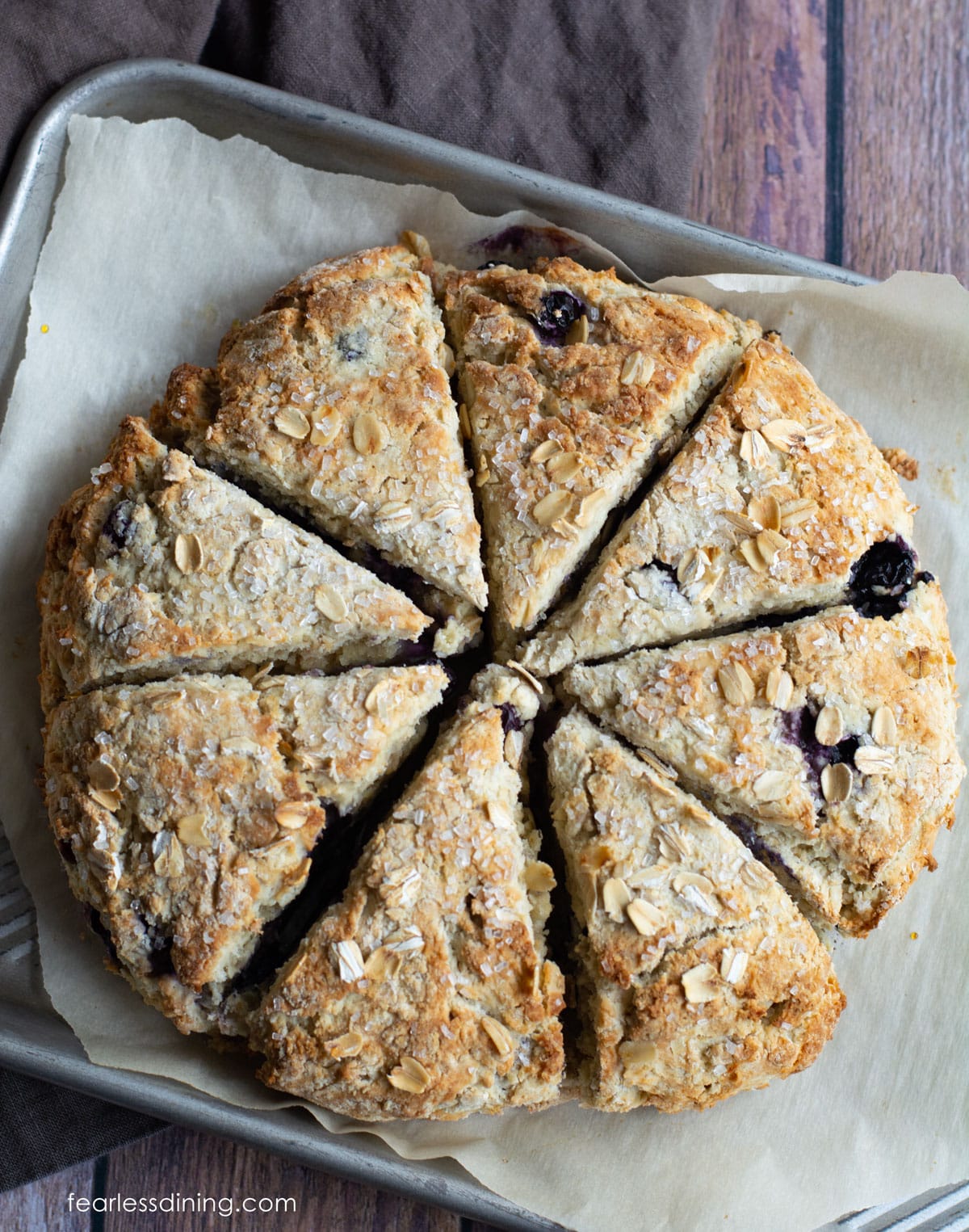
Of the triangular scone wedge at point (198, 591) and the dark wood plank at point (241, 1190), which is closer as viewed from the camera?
the triangular scone wedge at point (198, 591)

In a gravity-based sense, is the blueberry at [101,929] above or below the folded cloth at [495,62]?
below

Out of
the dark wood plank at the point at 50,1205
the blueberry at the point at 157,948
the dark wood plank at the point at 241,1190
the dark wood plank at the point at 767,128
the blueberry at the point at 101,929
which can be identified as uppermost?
the dark wood plank at the point at 767,128

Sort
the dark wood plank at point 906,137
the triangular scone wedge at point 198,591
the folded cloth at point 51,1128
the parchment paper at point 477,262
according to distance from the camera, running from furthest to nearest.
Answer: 1. the dark wood plank at point 906,137
2. the folded cloth at point 51,1128
3. the parchment paper at point 477,262
4. the triangular scone wedge at point 198,591

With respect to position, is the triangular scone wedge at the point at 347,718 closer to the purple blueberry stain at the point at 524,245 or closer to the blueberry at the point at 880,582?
the blueberry at the point at 880,582

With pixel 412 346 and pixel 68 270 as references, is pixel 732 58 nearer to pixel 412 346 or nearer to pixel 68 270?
pixel 412 346

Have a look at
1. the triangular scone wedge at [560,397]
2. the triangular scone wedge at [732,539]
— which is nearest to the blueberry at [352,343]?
the triangular scone wedge at [560,397]

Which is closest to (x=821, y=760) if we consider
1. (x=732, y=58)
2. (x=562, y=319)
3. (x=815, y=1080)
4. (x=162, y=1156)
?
(x=815, y=1080)

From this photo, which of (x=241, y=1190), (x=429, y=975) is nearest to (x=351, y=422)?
(x=429, y=975)

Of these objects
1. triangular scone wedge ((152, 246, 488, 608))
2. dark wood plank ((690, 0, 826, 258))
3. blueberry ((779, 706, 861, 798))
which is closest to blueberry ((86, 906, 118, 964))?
triangular scone wedge ((152, 246, 488, 608))
